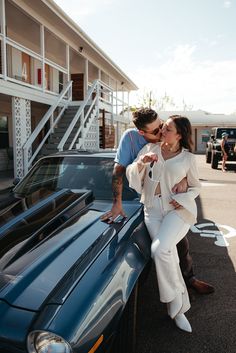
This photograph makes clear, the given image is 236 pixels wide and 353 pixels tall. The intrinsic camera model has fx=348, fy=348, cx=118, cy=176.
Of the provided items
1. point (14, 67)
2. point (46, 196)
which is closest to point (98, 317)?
point (46, 196)

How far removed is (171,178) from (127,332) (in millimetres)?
1208

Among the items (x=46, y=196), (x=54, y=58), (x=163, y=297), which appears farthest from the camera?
(x=54, y=58)

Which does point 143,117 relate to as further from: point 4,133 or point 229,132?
point 229,132

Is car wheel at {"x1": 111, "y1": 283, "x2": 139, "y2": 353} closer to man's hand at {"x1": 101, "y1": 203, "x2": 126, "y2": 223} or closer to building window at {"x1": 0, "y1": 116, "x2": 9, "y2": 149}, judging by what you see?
man's hand at {"x1": 101, "y1": 203, "x2": 126, "y2": 223}

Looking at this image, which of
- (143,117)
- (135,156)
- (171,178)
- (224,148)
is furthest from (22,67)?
(171,178)

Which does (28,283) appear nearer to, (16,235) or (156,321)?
(16,235)

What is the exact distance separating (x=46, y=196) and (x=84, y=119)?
960 cm

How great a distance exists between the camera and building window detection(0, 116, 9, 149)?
1500 centimetres

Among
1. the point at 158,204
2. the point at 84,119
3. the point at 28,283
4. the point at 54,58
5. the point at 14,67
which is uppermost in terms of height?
the point at 54,58

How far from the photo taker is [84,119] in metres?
12.4

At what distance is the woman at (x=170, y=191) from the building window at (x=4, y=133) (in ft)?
43.5

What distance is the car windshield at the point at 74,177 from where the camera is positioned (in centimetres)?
358

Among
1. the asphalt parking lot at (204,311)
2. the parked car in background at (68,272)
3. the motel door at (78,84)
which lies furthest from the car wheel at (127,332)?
the motel door at (78,84)

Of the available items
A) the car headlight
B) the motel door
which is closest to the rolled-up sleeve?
the car headlight
